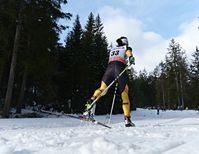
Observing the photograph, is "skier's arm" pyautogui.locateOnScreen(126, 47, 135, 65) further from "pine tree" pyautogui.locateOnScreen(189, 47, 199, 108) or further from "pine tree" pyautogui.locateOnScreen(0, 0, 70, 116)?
"pine tree" pyautogui.locateOnScreen(189, 47, 199, 108)

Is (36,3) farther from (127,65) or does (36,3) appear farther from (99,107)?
(99,107)

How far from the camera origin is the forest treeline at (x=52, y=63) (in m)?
19.6

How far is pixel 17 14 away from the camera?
19.0m

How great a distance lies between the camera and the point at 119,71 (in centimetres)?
855

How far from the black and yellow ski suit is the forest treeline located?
37.2ft

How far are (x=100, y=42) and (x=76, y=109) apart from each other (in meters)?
9.55

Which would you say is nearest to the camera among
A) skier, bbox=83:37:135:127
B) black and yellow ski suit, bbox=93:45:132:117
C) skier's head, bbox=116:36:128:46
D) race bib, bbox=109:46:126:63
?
skier, bbox=83:37:135:127

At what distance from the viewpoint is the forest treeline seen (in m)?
19.6

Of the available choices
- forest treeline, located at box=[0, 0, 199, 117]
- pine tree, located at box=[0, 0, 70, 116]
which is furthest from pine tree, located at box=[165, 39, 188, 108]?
pine tree, located at box=[0, 0, 70, 116]

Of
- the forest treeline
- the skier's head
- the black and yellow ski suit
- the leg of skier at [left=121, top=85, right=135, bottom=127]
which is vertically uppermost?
the forest treeline

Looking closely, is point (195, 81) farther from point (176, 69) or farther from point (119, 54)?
point (119, 54)

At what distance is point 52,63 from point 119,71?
49.5ft

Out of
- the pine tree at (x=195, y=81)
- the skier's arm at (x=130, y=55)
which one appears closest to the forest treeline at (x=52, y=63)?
the pine tree at (x=195, y=81)

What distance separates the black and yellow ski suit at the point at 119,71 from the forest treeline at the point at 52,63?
1132 cm
